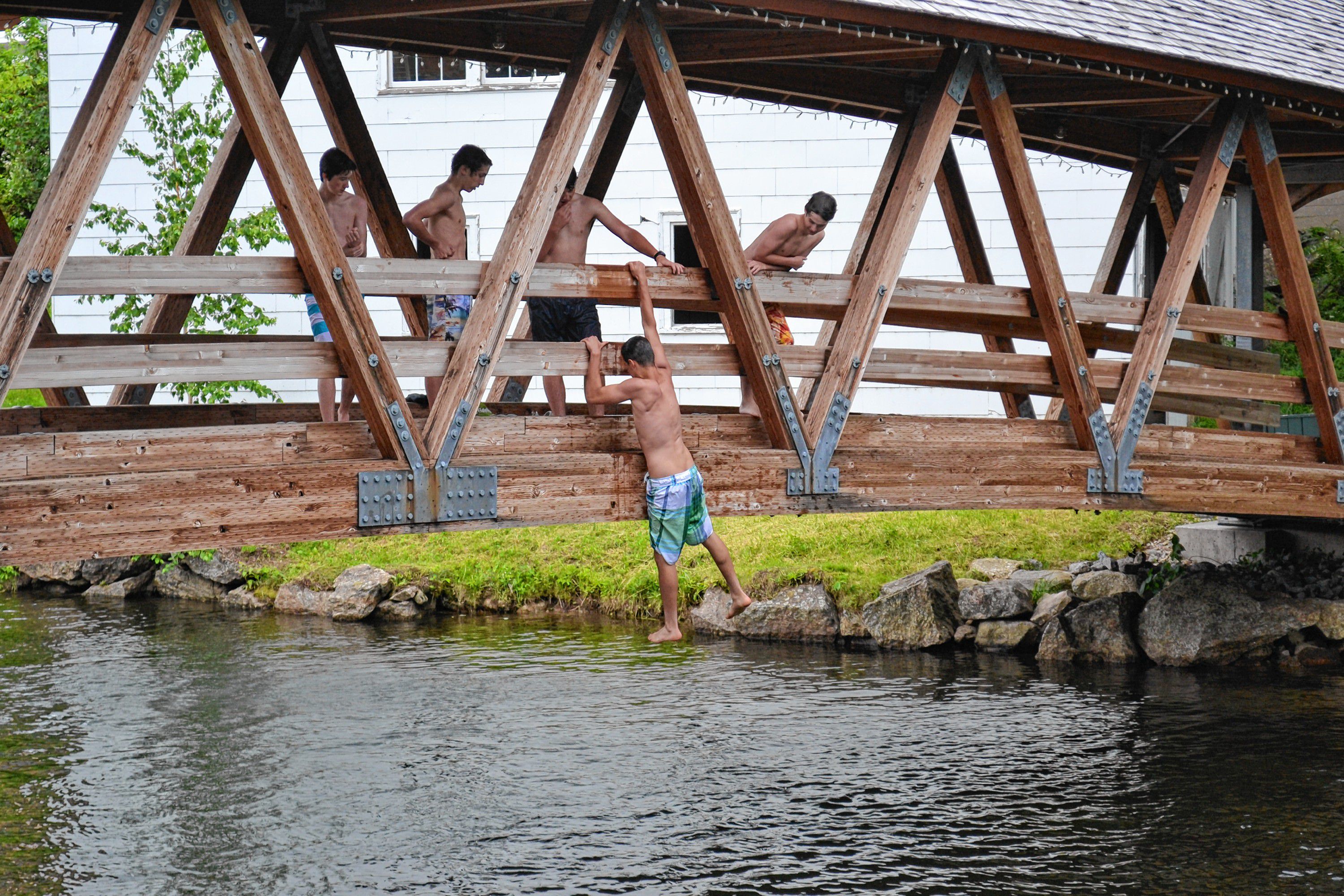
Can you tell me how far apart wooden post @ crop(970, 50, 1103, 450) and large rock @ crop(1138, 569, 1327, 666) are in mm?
4490

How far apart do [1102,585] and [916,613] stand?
1.72 meters

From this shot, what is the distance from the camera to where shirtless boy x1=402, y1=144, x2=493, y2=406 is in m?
8.88

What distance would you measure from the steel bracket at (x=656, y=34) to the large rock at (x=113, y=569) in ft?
43.5

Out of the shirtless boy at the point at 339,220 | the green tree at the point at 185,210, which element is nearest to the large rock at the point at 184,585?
the green tree at the point at 185,210

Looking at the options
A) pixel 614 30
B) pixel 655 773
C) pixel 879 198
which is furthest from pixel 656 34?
pixel 655 773

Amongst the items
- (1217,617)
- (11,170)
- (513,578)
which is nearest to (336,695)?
(513,578)

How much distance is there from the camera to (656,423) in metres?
7.73

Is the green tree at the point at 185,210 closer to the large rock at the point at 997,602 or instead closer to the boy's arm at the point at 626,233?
the large rock at the point at 997,602

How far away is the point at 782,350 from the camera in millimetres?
8266

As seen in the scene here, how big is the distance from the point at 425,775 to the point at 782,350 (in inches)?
163

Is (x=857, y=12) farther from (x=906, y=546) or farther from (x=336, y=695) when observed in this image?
(x=906, y=546)

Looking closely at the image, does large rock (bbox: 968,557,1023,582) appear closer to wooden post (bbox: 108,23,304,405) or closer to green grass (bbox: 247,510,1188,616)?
green grass (bbox: 247,510,1188,616)

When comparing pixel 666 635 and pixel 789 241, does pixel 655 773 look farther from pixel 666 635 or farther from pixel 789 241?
pixel 789 241

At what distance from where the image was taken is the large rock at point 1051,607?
13.9 m
